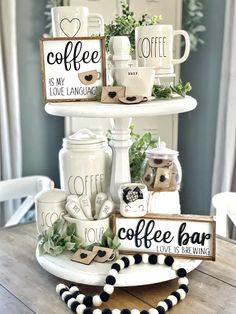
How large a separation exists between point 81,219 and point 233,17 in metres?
1.39

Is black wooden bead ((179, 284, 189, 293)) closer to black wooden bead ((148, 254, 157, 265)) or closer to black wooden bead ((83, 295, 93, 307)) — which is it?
black wooden bead ((148, 254, 157, 265))

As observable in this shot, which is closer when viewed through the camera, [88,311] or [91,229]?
[88,311]

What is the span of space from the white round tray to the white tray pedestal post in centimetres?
19

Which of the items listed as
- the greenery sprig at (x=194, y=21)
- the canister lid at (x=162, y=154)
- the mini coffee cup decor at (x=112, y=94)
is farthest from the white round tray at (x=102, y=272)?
the greenery sprig at (x=194, y=21)

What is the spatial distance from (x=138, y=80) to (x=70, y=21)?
217mm

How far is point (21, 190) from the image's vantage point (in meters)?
2.06

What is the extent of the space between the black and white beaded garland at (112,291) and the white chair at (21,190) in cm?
95

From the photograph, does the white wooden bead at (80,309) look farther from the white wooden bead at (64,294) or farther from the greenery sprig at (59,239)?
the greenery sprig at (59,239)

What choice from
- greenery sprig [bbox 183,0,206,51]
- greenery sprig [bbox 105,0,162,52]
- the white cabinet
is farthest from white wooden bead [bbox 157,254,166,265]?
greenery sprig [bbox 183,0,206,51]

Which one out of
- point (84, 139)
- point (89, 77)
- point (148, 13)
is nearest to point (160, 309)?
point (84, 139)

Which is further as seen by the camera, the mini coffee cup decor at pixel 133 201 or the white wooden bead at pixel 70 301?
the mini coffee cup decor at pixel 133 201

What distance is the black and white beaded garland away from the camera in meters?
0.96

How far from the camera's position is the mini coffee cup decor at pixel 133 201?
110cm

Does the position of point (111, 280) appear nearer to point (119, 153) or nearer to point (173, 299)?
point (173, 299)
